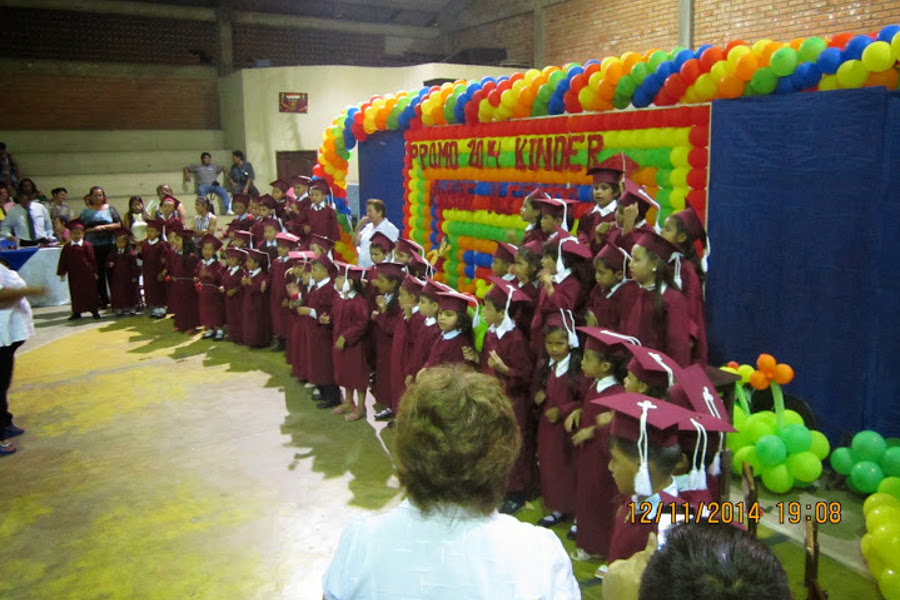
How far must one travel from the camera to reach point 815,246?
4.89 metres

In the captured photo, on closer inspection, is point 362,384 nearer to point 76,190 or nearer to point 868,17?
point 868,17

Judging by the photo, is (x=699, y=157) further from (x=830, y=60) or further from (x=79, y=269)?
(x=79, y=269)

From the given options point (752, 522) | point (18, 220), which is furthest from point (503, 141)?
point (18, 220)

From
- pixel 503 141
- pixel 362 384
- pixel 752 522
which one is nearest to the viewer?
pixel 752 522

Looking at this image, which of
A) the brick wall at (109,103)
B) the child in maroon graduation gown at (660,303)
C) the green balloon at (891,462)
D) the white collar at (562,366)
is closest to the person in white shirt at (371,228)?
the child in maroon graduation gown at (660,303)

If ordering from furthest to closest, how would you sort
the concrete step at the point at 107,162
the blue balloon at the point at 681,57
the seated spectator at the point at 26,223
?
the concrete step at the point at 107,162 < the seated spectator at the point at 26,223 < the blue balloon at the point at 681,57

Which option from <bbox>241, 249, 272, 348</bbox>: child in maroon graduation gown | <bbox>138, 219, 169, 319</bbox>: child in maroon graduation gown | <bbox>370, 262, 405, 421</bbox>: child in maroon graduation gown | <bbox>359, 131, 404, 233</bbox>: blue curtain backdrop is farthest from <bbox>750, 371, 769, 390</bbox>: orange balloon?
<bbox>138, 219, 169, 319</bbox>: child in maroon graduation gown

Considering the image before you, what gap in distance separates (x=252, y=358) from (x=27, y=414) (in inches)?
90.5

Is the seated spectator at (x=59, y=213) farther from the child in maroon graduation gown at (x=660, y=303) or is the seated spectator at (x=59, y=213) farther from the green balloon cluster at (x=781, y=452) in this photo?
the green balloon cluster at (x=781, y=452)

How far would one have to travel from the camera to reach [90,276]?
1007 cm

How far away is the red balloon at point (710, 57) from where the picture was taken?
5.28 metres

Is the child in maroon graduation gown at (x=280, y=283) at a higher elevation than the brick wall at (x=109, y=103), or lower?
lower

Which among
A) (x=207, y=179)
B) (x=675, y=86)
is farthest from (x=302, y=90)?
(x=675, y=86)

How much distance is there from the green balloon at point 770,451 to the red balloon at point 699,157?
7.27 ft
